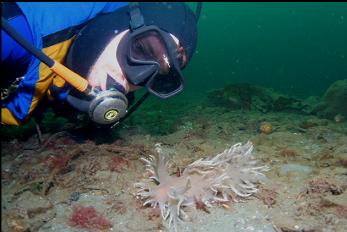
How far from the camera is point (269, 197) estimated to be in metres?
3.69

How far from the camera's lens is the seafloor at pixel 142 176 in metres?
3.39

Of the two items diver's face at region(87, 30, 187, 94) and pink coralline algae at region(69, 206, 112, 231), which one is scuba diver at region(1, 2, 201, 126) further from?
pink coralline algae at region(69, 206, 112, 231)

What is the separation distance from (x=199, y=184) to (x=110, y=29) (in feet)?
6.06

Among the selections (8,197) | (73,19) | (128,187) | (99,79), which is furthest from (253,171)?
(8,197)

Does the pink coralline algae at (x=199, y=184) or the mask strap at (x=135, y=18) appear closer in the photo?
the mask strap at (x=135, y=18)

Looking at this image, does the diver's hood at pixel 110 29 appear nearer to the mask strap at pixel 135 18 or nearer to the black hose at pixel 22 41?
the mask strap at pixel 135 18

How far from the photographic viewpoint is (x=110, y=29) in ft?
11.0

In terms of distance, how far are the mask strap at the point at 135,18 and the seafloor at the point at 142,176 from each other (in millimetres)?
1748

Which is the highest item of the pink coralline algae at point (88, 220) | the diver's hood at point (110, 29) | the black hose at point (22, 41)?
the black hose at point (22, 41)

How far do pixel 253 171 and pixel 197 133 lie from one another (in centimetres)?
225

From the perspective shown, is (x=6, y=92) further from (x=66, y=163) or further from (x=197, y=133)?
(x=197, y=133)

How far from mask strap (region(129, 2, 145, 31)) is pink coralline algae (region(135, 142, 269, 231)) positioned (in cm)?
138

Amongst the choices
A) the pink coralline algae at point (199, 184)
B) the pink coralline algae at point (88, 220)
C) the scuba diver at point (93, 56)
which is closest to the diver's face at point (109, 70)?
the scuba diver at point (93, 56)

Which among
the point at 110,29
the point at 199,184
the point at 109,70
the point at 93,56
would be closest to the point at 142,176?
the point at 199,184
